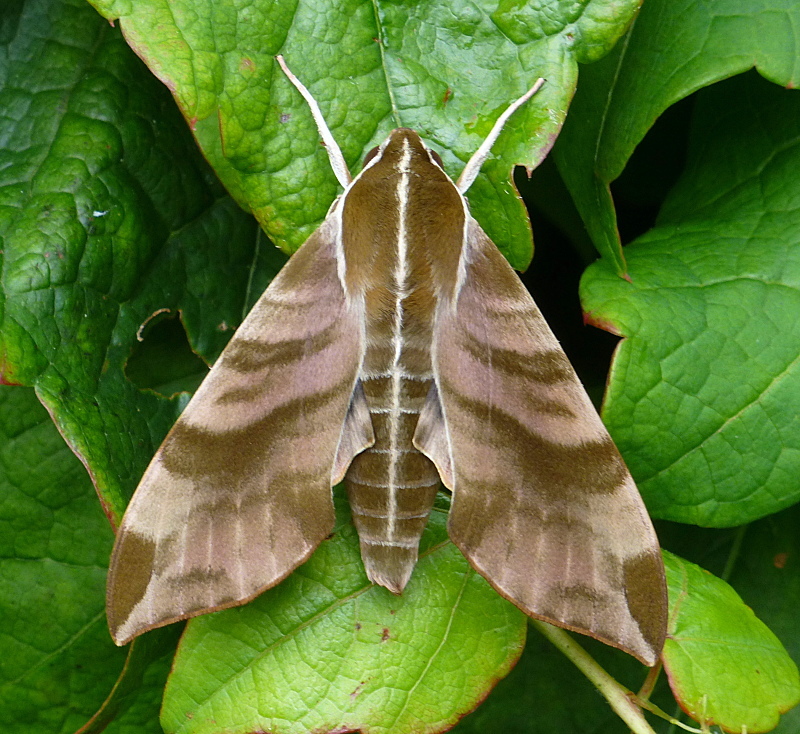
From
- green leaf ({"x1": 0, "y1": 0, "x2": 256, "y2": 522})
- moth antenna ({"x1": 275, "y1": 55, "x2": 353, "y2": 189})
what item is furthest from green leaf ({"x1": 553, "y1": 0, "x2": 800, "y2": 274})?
green leaf ({"x1": 0, "y1": 0, "x2": 256, "y2": 522})

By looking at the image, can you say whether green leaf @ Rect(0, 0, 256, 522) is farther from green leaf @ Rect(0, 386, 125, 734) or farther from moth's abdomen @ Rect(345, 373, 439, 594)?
moth's abdomen @ Rect(345, 373, 439, 594)

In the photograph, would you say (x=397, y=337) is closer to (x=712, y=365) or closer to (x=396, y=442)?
(x=396, y=442)

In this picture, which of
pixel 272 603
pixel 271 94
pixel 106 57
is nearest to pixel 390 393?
pixel 272 603

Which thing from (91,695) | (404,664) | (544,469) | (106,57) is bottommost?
(91,695)

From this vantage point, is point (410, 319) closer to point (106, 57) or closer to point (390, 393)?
point (390, 393)

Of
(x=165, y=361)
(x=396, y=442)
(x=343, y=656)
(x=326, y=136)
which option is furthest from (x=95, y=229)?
(x=343, y=656)

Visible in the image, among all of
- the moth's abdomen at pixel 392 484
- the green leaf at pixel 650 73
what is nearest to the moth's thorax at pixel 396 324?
the moth's abdomen at pixel 392 484

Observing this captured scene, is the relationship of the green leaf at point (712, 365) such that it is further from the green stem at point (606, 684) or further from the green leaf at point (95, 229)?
the green leaf at point (95, 229)
